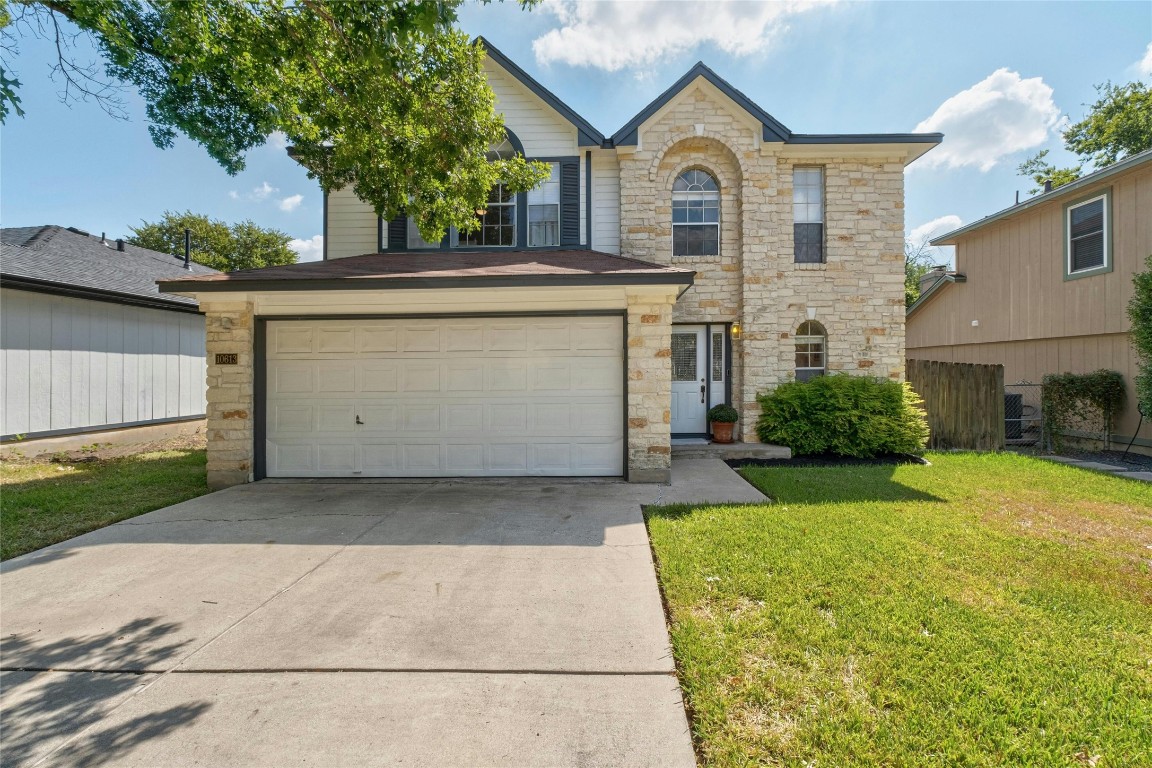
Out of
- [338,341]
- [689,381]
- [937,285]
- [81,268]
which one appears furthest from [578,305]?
[937,285]

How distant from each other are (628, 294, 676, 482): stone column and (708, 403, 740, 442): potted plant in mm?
2470

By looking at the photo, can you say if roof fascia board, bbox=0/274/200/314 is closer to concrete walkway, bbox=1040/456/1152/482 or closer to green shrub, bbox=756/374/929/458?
green shrub, bbox=756/374/929/458

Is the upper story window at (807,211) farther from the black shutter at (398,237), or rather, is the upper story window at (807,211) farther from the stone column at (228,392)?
the stone column at (228,392)

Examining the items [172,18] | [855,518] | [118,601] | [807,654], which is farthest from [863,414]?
[172,18]

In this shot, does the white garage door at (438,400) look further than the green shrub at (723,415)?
No

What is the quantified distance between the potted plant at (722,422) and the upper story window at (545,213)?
14.7 ft

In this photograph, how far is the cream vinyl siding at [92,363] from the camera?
9.49 m

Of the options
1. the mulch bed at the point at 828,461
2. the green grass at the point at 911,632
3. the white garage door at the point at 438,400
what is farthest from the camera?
the mulch bed at the point at 828,461

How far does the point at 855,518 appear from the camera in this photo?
551 centimetres

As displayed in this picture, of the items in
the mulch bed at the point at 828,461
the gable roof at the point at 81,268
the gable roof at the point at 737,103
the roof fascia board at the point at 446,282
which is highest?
the gable roof at the point at 737,103

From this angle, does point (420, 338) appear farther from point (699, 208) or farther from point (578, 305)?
point (699, 208)

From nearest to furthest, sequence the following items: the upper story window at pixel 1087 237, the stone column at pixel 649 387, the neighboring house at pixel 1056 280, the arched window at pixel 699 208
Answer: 1. the stone column at pixel 649 387
2. the arched window at pixel 699 208
3. the neighboring house at pixel 1056 280
4. the upper story window at pixel 1087 237

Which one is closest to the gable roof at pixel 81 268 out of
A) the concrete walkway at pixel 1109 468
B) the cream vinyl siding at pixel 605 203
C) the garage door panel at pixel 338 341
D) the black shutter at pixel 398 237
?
the black shutter at pixel 398 237

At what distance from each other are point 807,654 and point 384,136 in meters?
7.34
